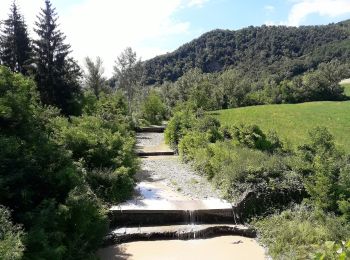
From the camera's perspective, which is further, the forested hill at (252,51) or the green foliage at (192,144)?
the forested hill at (252,51)

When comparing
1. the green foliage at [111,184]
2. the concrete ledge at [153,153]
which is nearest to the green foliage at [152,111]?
the concrete ledge at [153,153]

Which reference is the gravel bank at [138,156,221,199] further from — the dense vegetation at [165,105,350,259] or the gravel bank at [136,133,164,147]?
the gravel bank at [136,133,164,147]

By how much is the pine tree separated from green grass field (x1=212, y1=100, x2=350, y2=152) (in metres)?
17.3

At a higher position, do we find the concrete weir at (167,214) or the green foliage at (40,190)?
the green foliage at (40,190)

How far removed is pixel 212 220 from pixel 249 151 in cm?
464

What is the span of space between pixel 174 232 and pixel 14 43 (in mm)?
25828

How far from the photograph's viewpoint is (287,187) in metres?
13.0

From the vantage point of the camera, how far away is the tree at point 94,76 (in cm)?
4241

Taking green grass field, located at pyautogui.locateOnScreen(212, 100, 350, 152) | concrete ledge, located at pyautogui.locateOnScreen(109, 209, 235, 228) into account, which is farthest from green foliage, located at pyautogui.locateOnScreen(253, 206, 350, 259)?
green grass field, located at pyautogui.locateOnScreen(212, 100, 350, 152)

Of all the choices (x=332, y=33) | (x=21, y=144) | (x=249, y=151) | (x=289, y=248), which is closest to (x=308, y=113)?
(x=249, y=151)

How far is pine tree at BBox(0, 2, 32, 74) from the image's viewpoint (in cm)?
3105

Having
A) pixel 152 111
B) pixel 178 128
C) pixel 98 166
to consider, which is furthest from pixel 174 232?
pixel 152 111

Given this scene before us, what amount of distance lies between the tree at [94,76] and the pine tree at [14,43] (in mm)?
10476

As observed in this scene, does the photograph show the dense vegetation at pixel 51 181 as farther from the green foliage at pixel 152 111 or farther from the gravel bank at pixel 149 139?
the green foliage at pixel 152 111
